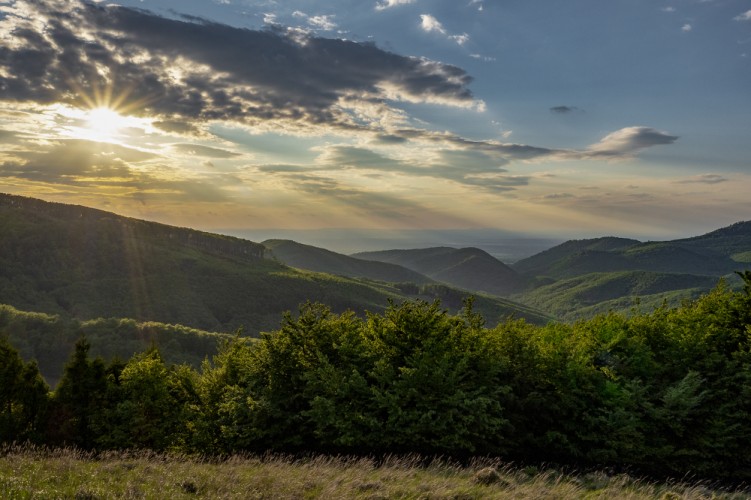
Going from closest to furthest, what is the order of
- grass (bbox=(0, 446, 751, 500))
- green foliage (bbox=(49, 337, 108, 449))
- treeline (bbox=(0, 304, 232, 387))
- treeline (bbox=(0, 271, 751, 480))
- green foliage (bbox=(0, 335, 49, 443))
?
grass (bbox=(0, 446, 751, 500)) → treeline (bbox=(0, 271, 751, 480)) → green foliage (bbox=(0, 335, 49, 443)) → green foliage (bbox=(49, 337, 108, 449)) → treeline (bbox=(0, 304, 232, 387))

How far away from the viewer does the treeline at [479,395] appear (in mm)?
21078

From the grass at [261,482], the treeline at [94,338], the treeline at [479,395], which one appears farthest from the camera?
the treeline at [94,338]

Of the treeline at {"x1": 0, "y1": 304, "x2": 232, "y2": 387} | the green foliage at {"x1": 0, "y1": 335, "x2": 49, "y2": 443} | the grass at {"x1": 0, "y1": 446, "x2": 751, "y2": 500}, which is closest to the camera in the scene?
the grass at {"x1": 0, "y1": 446, "x2": 751, "y2": 500}

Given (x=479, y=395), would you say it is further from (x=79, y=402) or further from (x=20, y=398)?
(x=20, y=398)

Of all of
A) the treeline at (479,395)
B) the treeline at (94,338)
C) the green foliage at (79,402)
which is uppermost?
the treeline at (479,395)

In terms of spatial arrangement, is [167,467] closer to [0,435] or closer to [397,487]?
[397,487]

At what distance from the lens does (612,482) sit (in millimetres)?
15930

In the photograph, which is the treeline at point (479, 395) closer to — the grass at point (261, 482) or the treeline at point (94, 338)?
the grass at point (261, 482)

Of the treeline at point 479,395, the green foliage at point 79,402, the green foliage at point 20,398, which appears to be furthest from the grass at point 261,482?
the green foliage at point 20,398

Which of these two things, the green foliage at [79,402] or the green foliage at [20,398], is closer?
the green foliage at [20,398]

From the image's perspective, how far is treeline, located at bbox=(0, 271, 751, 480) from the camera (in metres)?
21.1

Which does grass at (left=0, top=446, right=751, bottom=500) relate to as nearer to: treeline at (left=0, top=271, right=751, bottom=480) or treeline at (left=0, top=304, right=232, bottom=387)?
treeline at (left=0, top=271, right=751, bottom=480)

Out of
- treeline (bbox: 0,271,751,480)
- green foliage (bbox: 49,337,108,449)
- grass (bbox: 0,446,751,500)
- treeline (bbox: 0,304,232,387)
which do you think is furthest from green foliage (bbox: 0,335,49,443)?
treeline (bbox: 0,304,232,387)

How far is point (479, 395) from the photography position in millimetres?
22031
